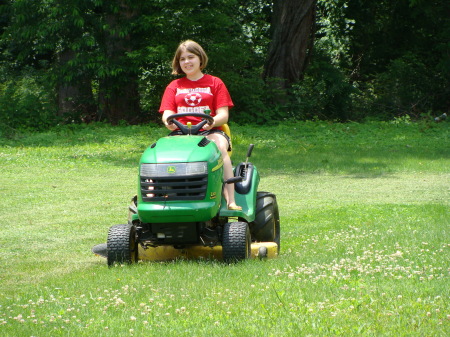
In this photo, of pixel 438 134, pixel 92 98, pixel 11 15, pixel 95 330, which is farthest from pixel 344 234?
pixel 11 15

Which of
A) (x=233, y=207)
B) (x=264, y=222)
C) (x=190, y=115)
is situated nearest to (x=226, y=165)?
(x=233, y=207)

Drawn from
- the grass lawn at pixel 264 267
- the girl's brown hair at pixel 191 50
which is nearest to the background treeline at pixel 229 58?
the grass lawn at pixel 264 267

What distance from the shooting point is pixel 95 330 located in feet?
14.8

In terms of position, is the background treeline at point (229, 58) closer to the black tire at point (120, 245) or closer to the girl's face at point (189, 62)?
the girl's face at point (189, 62)

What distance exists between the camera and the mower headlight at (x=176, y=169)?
6.40 m

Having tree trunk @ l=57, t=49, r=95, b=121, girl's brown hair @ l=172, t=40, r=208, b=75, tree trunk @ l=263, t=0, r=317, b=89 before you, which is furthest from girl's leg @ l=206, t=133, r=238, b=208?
tree trunk @ l=263, t=0, r=317, b=89

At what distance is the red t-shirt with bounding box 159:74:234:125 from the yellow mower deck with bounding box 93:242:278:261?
1.14 m

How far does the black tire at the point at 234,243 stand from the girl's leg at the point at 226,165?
0.42 m

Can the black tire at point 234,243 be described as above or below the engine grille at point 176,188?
below

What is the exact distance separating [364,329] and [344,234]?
382 centimetres

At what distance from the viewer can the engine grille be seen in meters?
6.40

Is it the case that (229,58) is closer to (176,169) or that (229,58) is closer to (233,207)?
(233,207)

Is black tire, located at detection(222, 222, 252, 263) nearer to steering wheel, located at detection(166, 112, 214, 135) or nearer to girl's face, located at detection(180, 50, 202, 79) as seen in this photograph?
steering wheel, located at detection(166, 112, 214, 135)

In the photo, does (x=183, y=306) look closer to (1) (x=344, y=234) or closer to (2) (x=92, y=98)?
(1) (x=344, y=234)
